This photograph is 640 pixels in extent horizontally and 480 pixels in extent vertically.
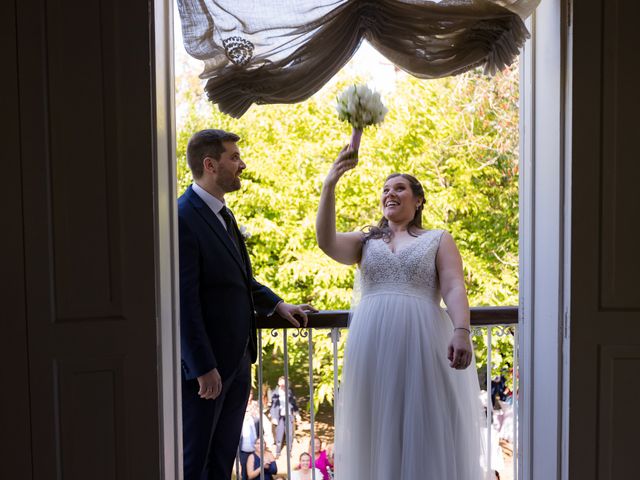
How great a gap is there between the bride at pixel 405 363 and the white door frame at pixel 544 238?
223mm

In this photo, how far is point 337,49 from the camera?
6.80 feet

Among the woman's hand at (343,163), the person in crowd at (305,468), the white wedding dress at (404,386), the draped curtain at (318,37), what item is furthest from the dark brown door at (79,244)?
the person in crowd at (305,468)

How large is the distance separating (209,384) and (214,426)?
0.21 meters

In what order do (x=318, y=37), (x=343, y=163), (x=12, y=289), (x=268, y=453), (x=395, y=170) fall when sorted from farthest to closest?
1. (x=395, y=170)
2. (x=268, y=453)
3. (x=343, y=163)
4. (x=318, y=37)
5. (x=12, y=289)

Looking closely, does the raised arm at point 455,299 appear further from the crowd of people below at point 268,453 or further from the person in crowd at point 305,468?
the person in crowd at point 305,468

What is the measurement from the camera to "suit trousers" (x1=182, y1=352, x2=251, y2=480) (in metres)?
2.19

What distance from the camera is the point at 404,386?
2.19 m

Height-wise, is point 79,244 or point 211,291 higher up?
point 79,244

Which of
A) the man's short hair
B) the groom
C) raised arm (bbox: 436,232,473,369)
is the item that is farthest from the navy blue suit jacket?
raised arm (bbox: 436,232,473,369)

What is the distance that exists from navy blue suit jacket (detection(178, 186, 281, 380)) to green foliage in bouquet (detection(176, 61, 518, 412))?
15.8 feet

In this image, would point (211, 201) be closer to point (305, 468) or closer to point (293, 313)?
point (293, 313)

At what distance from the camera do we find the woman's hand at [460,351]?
2.08m

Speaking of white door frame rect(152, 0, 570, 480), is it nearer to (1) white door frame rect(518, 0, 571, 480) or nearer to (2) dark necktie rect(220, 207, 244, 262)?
(1) white door frame rect(518, 0, 571, 480)

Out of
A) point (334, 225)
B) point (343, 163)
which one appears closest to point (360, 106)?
point (343, 163)
